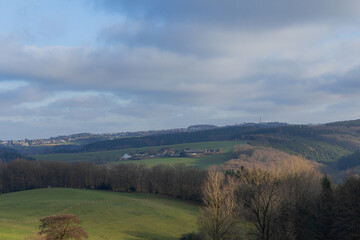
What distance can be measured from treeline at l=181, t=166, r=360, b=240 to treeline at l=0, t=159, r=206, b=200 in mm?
42913

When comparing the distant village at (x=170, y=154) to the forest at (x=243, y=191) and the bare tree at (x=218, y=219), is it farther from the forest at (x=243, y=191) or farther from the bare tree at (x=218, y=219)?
the bare tree at (x=218, y=219)

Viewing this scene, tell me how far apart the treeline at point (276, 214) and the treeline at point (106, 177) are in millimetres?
42913

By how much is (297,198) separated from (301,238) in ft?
35.7

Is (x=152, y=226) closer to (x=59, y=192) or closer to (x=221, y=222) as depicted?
(x=221, y=222)

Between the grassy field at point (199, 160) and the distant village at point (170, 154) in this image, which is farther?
the distant village at point (170, 154)

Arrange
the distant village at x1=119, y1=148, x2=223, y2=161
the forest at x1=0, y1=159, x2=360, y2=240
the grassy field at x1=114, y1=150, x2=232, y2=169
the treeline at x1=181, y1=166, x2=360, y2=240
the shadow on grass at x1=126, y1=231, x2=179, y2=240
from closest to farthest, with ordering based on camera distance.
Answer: the treeline at x1=181, y1=166, x2=360, y2=240, the forest at x1=0, y1=159, x2=360, y2=240, the shadow on grass at x1=126, y1=231, x2=179, y2=240, the grassy field at x1=114, y1=150, x2=232, y2=169, the distant village at x1=119, y1=148, x2=223, y2=161

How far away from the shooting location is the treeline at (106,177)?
93.1 metres

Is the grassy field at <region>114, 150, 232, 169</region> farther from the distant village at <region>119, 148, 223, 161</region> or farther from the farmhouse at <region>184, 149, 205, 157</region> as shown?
the distant village at <region>119, 148, 223, 161</region>

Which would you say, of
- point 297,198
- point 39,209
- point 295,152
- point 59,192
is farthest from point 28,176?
point 295,152

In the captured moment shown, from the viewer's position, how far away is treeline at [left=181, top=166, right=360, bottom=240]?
33625mm

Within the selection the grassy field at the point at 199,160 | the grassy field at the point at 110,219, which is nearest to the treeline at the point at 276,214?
the grassy field at the point at 110,219

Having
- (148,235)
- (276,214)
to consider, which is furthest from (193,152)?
(276,214)

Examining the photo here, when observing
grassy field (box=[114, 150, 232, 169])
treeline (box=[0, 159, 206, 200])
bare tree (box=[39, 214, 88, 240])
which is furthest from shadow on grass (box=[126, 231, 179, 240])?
grassy field (box=[114, 150, 232, 169])

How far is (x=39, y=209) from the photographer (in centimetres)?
5962
